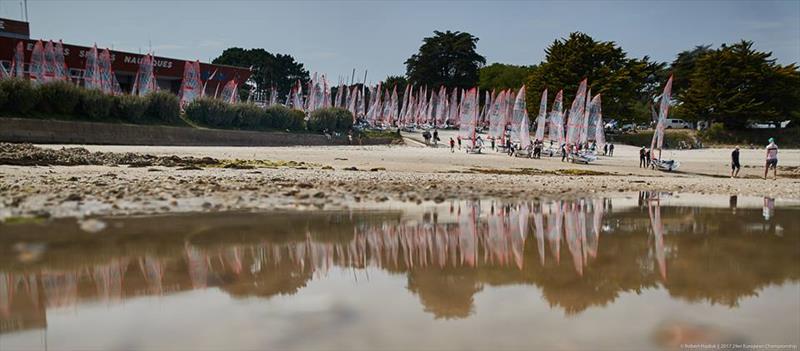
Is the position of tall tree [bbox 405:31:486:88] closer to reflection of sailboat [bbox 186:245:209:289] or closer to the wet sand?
the wet sand

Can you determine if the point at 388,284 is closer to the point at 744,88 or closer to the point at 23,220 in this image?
the point at 23,220

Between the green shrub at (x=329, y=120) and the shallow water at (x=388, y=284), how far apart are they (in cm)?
4901

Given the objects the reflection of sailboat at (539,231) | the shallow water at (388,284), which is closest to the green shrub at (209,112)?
the shallow water at (388,284)

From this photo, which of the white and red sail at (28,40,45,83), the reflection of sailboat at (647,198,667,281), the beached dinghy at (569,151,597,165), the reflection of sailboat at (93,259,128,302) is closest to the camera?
the reflection of sailboat at (93,259,128,302)

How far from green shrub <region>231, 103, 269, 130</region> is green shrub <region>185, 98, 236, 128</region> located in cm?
124

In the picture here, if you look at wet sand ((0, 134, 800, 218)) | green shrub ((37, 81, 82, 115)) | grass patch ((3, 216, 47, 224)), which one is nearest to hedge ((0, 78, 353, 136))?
green shrub ((37, 81, 82, 115))

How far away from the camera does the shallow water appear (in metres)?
5.43

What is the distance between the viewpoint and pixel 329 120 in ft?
202

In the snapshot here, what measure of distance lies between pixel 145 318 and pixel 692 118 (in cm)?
6987

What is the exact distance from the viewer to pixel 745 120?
64000mm

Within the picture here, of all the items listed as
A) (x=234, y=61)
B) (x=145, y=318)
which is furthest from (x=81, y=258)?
(x=234, y=61)

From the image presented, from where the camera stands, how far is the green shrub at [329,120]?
60.7 metres

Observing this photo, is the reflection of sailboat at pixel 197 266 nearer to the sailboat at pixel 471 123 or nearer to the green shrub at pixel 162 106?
the green shrub at pixel 162 106

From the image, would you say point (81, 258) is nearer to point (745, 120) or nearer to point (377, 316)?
point (377, 316)
